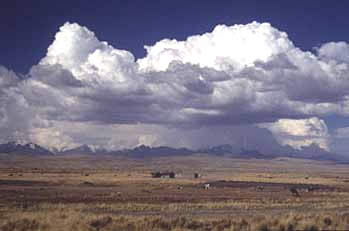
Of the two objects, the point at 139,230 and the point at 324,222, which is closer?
the point at 139,230

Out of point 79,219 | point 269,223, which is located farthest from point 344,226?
point 79,219

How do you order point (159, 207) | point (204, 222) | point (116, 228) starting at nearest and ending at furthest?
1. point (116, 228)
2. point (204, 222)
3. point (159, 207)

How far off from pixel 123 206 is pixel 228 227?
19.4m

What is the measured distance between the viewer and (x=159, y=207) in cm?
4869

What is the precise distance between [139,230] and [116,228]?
161cm

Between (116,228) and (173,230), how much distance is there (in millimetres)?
3772

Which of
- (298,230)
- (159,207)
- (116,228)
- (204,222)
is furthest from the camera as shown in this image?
(159,207)

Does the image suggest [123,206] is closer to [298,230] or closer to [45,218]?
[45,218]

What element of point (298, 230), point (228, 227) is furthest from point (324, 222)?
point (228, 227)

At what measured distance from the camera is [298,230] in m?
28.8

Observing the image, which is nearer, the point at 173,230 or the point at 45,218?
the point at 173,230

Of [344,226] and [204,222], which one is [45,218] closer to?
[204,222]

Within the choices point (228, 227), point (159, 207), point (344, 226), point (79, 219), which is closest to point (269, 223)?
point (228, 227)

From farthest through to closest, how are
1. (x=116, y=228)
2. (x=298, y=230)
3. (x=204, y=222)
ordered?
(x=204, y=222)
(x=116, y=228)
(x=298, y=230)
